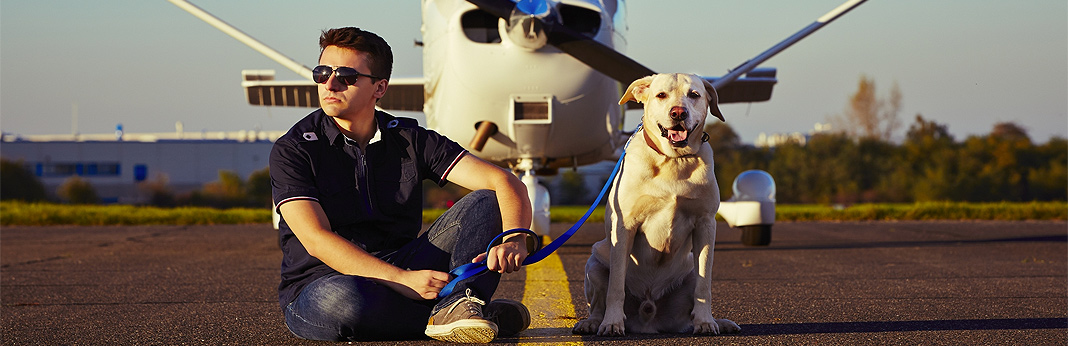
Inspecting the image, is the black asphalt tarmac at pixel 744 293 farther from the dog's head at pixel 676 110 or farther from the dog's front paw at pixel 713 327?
the dog's head at pixel 676 110

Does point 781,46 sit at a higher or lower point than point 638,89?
higher

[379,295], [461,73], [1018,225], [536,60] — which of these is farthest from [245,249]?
[1018,225]

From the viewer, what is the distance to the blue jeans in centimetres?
299

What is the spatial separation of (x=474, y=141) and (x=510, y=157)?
0.42 meters

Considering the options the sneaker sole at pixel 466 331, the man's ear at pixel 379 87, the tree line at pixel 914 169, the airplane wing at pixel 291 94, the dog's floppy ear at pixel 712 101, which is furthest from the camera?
the tree line at pixel 914 169

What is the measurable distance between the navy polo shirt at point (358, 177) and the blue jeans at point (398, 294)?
0.10 m

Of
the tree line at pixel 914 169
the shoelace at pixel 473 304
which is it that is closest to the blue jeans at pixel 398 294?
the shoelace at pixel 473 304

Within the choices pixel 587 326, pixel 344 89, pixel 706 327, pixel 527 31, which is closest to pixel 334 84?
pixel 344 89

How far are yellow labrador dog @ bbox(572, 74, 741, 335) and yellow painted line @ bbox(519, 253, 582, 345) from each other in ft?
0.47

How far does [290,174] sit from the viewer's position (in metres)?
3.07

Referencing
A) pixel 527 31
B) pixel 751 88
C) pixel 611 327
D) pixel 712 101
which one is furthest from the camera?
pixel 751 88

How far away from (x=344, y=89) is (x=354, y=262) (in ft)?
2.01

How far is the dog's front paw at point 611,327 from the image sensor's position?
328 centimetres

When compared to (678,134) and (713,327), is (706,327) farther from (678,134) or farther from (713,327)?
(678,134)
